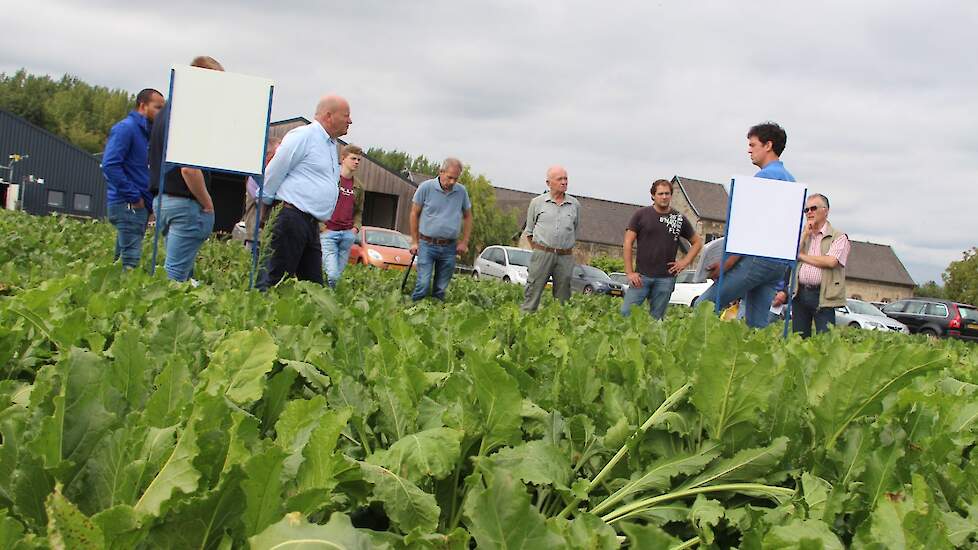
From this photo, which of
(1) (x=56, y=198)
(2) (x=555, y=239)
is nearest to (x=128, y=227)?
(2) (x=555, y=239)

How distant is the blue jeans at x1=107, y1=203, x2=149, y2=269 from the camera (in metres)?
7.18

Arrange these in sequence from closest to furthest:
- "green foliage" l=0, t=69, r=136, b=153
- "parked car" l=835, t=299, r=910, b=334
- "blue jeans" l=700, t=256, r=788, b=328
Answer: "blue jeans" l=700, t=256, r=788, b=328, "parked car" l=835, t=299, r=910, b=334, "green foliage" l=0, t=69, r=136, b=153

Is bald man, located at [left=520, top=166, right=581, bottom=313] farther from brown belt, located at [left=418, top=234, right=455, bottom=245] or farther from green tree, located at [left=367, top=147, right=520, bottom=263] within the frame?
green tree, located at [left=367, top=147, right=520, bottom=263]

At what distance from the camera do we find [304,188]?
21.9 feet

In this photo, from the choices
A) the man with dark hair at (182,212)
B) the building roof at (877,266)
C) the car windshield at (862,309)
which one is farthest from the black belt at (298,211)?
the building roof at (877,266)

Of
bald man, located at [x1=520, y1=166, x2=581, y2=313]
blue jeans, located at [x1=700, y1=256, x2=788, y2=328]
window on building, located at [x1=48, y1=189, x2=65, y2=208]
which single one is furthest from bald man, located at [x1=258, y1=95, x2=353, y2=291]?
window on building, located at [x1=48, y1=189, x2=65, y2=208]

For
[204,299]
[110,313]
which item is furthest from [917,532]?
[204,299]

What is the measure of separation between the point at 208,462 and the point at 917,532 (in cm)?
96

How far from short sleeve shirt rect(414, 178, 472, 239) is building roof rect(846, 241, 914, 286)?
289 ft

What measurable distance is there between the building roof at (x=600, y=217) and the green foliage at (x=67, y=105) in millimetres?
57780

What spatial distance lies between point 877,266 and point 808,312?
9126 cm

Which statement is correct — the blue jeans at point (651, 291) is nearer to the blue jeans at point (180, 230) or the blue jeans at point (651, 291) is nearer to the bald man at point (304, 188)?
the bald man at point (304, 188)

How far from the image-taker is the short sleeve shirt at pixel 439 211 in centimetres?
970

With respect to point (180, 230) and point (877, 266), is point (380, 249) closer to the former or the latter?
point (180, 230)
